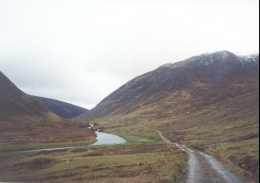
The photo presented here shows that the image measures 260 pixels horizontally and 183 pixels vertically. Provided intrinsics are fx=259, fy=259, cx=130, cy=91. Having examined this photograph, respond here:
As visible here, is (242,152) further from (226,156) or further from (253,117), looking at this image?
(253,117)

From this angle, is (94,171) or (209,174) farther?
(94,171)

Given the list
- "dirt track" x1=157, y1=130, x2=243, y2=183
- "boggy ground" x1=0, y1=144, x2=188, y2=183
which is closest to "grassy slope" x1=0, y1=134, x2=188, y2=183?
"boggy ground" x1=0, y1=144, x2=188, y2=183

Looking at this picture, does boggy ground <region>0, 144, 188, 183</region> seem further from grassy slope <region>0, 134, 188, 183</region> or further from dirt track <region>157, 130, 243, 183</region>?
dirt track <region>157, 130, 243, 183</region>

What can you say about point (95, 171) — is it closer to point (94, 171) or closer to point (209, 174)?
point (94, 171)

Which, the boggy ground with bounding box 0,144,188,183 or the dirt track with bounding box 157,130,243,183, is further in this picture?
the boggy ground with bounding box 0,144,188,183

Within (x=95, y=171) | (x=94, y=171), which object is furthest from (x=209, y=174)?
(x=94, y=171)

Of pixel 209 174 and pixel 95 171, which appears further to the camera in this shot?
pixel 95 171

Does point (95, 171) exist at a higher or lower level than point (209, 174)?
lower

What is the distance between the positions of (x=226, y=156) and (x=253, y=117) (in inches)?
2601

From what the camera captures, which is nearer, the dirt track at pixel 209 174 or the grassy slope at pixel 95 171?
the dirt track at pixel 209 174

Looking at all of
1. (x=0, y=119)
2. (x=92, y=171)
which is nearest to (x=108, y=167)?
(x=92, y=171)

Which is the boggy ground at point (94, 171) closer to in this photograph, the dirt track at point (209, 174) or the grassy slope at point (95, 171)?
the grassy slope at point (95, 171)

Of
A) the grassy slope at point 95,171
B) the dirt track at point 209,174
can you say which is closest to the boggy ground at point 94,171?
the grassy slope at point 95,171

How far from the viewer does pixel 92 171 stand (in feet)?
158
